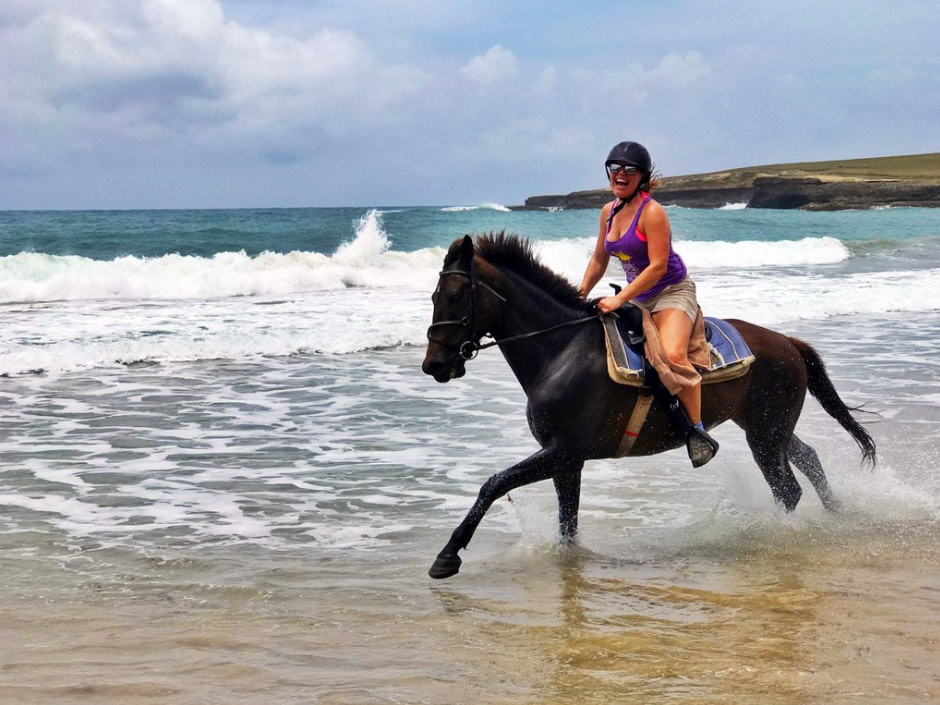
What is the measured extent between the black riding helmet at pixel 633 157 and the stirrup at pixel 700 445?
58.9 inches

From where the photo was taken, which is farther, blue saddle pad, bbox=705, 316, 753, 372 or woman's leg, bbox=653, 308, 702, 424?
blue saddle pad, bbox=705, 316, 753, 372

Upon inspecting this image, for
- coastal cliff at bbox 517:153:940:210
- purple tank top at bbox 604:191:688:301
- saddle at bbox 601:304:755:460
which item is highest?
coastal cliff at bbox 517:153:940:210

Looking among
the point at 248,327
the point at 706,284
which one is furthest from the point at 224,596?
the point at 706,284

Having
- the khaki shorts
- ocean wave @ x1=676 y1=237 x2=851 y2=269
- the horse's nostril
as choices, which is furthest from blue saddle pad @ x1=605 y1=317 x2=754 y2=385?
ocean wave @ x1=676 y1=237 x2=851 y2=269

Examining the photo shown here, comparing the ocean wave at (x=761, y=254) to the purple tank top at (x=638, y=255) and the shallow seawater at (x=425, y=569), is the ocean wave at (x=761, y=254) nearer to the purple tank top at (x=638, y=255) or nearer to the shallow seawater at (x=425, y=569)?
the shallow seawater at (x=425, y=569)

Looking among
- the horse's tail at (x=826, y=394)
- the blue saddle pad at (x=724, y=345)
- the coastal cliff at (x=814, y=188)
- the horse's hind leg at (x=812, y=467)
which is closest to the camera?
the blue saddle pad at (x=724, y=345)

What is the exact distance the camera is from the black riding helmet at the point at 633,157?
18.7 ft

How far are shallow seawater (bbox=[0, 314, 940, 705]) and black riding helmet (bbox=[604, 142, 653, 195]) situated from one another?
2.28m

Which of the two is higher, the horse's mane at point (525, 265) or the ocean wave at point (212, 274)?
the horse's mane at point (525, 265)

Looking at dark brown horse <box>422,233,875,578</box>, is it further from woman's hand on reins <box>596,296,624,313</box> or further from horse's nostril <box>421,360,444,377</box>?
woman's hand on reins <box>596,296,624,313</box>

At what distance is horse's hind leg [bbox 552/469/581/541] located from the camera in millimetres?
5859

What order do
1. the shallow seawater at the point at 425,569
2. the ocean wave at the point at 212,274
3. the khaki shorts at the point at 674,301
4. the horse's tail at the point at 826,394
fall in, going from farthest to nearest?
the ocean wave at the point at 212,274
the horse's tail at the point at 826,394
the khaki shorts at the point at 674,301
the shallow seawater at the point at 425,569

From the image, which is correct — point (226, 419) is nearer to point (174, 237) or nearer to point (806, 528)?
point (806, 528)

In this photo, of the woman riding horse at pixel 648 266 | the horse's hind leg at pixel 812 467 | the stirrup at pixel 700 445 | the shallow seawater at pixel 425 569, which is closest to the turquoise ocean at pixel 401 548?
the shallow seawater at pixel 425 569
